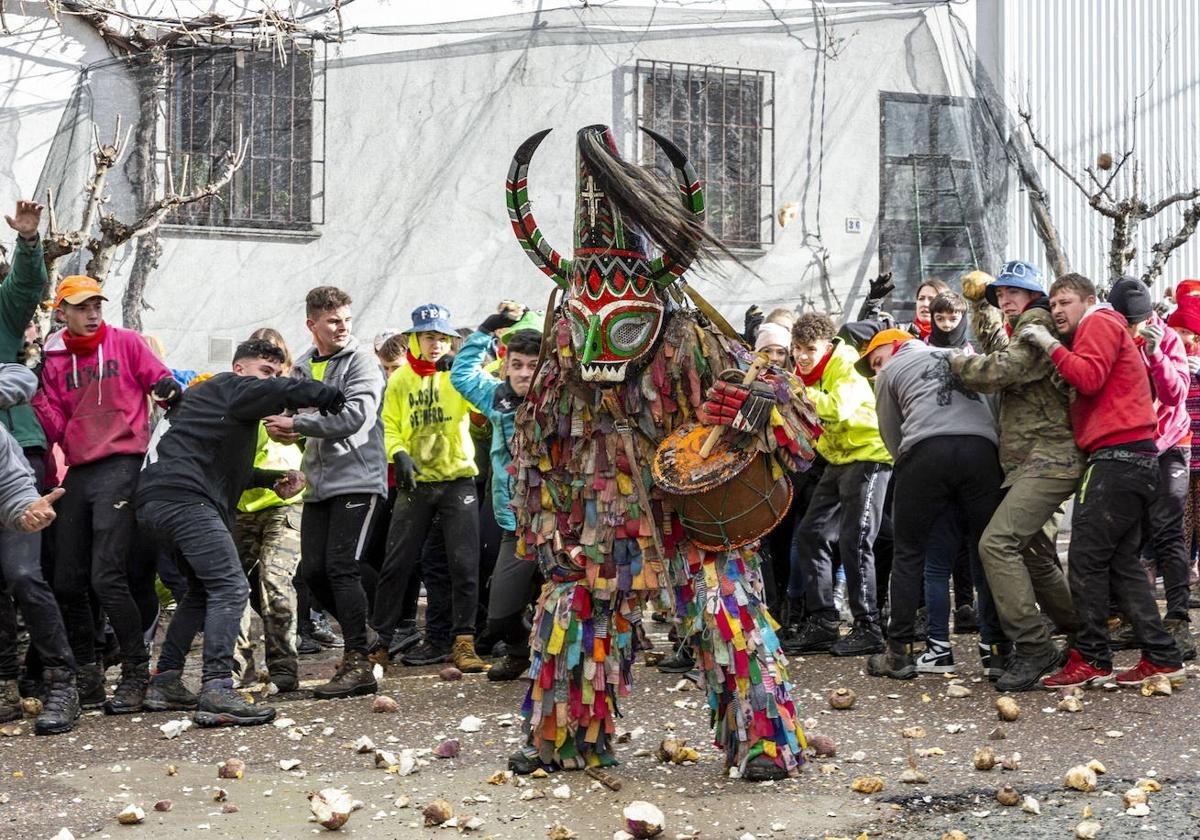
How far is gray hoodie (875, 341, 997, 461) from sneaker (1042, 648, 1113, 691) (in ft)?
3.55

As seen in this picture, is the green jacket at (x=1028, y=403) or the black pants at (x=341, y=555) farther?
the black pants at (x=341, y=555)

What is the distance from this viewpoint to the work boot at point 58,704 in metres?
6.21

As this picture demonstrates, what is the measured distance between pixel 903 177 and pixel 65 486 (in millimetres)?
10107

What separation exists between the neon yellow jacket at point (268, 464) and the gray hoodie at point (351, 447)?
152 mm

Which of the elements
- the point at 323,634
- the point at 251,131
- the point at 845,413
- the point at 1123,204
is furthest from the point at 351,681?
the point at 1123,204

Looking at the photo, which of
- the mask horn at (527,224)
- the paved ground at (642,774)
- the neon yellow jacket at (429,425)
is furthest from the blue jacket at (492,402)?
the mask horn at (527,224)

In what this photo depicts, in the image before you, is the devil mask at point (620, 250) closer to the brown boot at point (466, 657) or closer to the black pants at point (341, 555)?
the black pants at point (341, 555)

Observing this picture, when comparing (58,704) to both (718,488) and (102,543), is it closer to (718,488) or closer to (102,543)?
(102,543)

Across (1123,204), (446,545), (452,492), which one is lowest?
(446,545)

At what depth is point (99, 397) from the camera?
6.79m

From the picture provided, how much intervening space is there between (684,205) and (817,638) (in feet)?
11.2

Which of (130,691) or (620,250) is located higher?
(620,250)

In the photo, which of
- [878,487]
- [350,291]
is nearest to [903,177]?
[350,291]

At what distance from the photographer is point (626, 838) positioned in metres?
4.40
